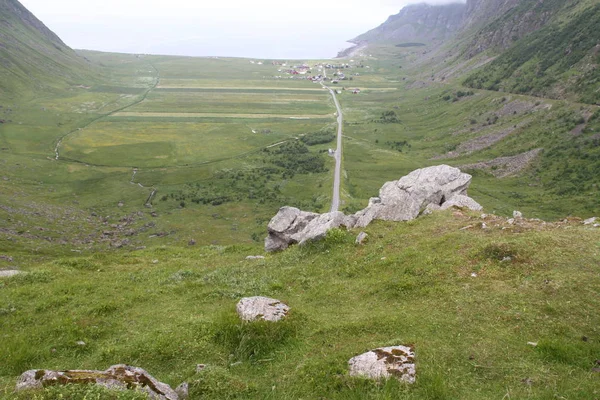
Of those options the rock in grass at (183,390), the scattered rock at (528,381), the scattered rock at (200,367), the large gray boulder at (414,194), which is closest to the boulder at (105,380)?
the rock in grass at (183,390)

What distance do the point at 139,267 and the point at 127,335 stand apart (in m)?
16.6

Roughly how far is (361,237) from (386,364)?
16749 mm

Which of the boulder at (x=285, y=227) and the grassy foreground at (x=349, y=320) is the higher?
the grassy foreground at (x=349, y=320)

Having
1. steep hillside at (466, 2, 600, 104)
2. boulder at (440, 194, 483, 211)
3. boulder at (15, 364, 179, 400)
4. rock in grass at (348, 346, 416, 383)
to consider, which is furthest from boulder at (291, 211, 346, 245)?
steep hillside at (466, 2, 600, 104)

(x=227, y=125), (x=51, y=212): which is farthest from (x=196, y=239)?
(x=227, y=125)

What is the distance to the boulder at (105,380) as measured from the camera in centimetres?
1130

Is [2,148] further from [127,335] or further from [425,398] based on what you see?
[425,398]

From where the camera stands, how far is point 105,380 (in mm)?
11711

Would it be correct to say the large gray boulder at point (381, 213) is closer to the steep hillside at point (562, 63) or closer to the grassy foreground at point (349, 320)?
the grassy foreground at point (349, 320)

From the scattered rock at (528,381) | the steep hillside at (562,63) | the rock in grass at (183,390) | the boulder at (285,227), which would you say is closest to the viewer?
the rock in grass at (183,390)

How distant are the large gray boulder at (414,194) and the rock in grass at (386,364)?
20.9 metres

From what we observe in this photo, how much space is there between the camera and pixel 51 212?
89.2 m

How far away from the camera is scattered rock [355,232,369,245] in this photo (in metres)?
30.1

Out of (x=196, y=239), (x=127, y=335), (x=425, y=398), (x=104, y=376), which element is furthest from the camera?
(x=196, y=239)
